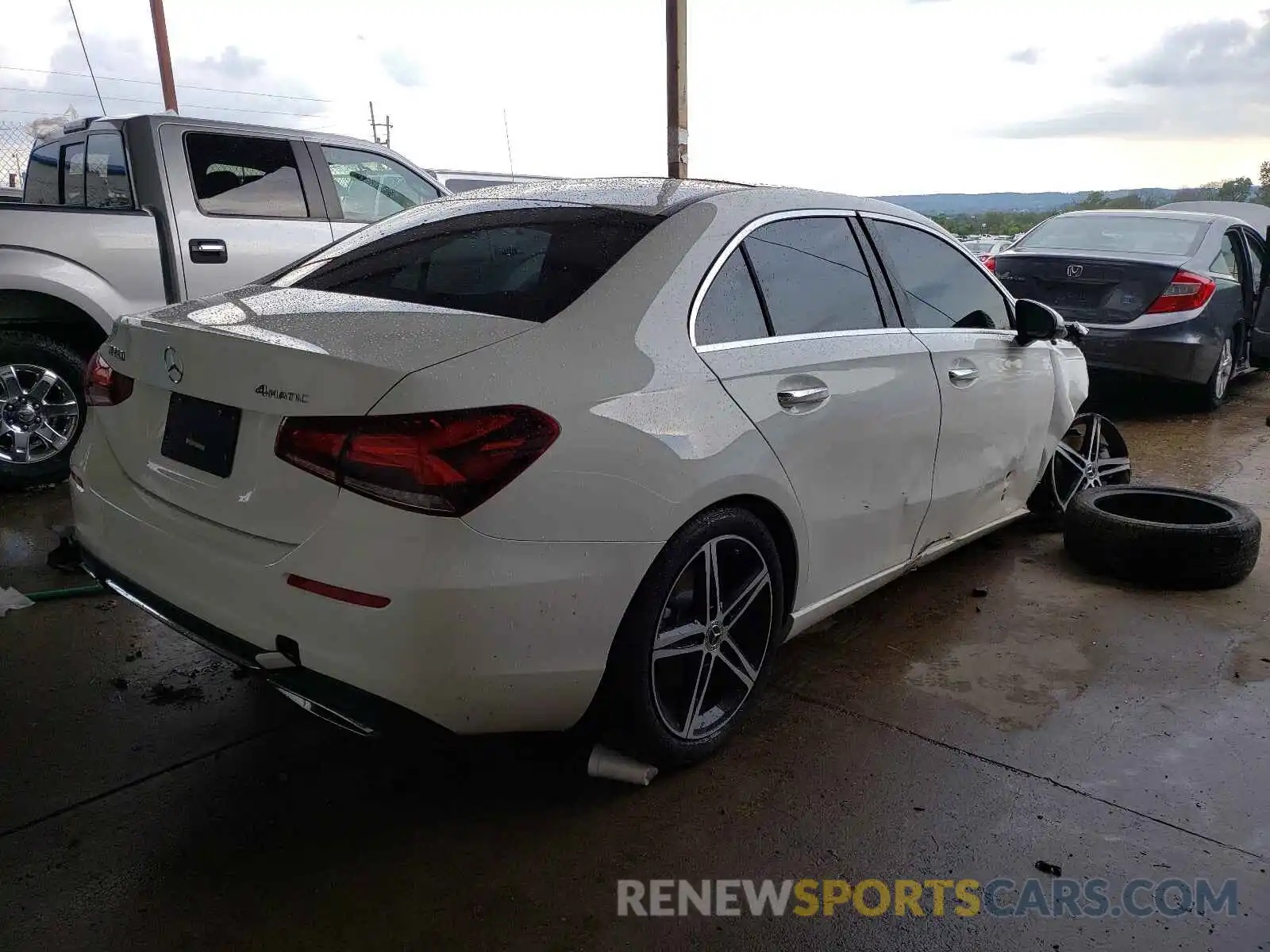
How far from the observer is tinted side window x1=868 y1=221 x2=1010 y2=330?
12.1 feet

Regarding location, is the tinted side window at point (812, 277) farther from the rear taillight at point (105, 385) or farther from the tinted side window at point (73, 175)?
the tinted side window at point (73, 175)

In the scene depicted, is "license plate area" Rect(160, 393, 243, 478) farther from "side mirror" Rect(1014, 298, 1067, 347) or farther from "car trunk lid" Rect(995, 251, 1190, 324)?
"car trunk lid" Rect(995, 251, 1190, 324)

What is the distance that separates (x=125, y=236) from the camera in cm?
556

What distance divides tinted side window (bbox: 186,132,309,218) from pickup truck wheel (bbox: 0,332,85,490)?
3.84ft

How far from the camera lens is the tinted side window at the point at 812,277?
3.05 m

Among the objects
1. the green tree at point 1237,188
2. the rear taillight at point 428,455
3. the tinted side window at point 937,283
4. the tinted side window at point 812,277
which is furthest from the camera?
the green tree at point 1237,188

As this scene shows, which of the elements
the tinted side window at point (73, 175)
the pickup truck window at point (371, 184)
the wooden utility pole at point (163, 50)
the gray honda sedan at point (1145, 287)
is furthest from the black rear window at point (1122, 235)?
the wooden utility pole at point (163, 50)

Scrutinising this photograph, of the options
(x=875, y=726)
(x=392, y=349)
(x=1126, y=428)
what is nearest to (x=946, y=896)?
(x=875, y=726)

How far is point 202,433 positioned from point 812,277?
1.85 meters

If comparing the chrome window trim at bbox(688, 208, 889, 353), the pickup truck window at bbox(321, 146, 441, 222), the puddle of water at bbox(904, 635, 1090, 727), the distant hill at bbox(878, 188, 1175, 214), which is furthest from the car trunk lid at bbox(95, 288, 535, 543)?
the distant hill at bbox(878, 188, 1175, 214)

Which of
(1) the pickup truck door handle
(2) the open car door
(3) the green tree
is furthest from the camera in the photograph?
(3) the green tree

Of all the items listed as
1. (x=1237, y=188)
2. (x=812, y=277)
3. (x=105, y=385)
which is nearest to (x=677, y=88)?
(x=812, y=277)

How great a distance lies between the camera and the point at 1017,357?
4.21 m

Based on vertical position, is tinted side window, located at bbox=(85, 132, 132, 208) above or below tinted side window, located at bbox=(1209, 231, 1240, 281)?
above
